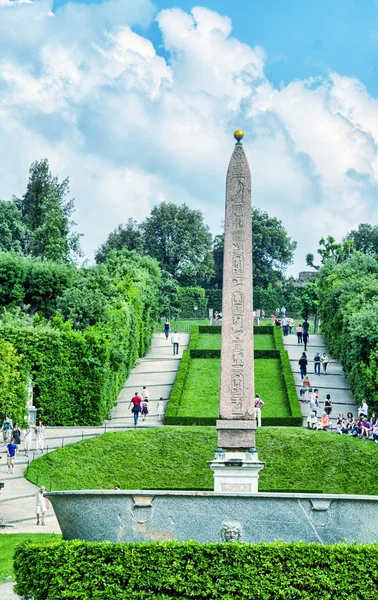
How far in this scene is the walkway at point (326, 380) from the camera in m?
38.3

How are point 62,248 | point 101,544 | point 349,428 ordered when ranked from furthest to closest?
1. point 62,248
2. point 349,428
3. point 101,544

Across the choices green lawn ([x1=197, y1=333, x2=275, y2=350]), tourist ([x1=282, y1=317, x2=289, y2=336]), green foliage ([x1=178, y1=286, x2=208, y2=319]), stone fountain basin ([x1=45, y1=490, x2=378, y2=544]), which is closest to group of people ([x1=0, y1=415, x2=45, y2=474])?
stone fountain basin ([x1=45, y1=490, x2=378, y2=544])

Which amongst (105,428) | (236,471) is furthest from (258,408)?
(236,471)

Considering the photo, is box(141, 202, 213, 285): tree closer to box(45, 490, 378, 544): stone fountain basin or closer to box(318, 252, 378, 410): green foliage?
box(318, 252, 378, 410): green foliage

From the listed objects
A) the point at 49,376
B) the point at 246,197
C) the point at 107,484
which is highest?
the point at 246,197

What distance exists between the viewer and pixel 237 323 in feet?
70.5

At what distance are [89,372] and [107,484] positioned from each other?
8.94 metres

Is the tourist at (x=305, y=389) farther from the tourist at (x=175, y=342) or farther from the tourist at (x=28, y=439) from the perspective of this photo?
the tourist at (x=28, y=439)

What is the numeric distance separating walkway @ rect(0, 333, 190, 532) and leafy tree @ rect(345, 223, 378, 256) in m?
33.5

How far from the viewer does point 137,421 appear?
1410 inches

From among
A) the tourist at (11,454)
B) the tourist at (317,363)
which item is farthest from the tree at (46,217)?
the tourist at (11,454)

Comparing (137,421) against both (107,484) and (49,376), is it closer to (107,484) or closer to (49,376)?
(49,376)

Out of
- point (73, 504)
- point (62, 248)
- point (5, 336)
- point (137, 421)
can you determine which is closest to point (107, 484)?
point (137, 421)

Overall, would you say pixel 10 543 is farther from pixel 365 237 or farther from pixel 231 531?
pixel 365 237
